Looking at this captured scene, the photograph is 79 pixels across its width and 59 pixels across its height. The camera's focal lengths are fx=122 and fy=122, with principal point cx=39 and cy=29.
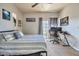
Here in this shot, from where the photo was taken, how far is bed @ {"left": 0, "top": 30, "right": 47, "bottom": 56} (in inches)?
88.0

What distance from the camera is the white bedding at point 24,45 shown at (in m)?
2.28

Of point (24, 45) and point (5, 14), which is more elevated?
point (5, 14)

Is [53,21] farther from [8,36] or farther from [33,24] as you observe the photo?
[8,36]

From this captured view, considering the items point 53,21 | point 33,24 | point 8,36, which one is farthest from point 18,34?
point 53,21

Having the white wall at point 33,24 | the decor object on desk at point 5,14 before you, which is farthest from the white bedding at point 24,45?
the decor object on desk at point 5,14

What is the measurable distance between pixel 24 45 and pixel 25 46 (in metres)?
0.04

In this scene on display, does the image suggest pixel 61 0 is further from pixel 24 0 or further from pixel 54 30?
pixel 54 30

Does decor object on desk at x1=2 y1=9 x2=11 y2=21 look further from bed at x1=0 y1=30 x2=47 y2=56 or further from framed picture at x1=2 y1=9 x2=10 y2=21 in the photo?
bed at x1=0 y1=30 x2=47 y2=56

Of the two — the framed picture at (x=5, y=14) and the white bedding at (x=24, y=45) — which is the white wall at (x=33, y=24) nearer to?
the white bedding at (x=24, y=45)

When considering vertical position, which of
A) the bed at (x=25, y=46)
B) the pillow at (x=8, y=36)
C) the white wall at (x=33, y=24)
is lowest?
the bed at (x=25, y=46)

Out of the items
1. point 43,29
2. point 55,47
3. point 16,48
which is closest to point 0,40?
point 16,48

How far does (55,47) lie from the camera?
3.31 m

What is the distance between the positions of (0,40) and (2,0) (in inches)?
34.2

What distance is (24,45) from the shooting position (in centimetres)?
253
